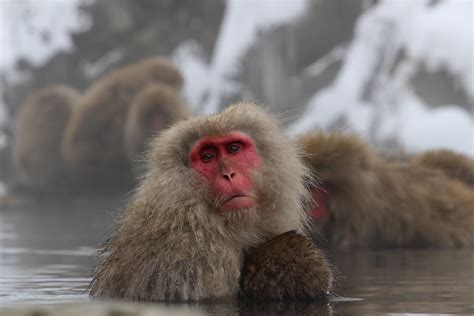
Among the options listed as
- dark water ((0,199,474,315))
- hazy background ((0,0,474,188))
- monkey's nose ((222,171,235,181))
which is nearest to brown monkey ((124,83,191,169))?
hazy background ((0,0,474,188))

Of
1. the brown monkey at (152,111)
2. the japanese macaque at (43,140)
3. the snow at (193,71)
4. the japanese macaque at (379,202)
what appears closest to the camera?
the japanese macaque at (379,202)

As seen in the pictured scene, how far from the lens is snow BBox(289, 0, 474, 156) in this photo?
44.0ft

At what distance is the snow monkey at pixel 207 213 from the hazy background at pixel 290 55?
510 cm

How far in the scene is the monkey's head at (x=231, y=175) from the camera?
603cm

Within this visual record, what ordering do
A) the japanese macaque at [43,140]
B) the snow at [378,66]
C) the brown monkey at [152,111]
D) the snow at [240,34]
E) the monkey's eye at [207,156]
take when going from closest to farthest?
the monkey's eye at [207,156]
the snow at [378,66]
the brown monkey at [152,111]
the snow at [240,34]
the japanese macaque at [43,140]

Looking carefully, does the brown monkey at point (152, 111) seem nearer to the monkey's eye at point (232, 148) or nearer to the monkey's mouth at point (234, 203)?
the monkey's eye at point (232, 148)

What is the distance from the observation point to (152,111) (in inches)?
598

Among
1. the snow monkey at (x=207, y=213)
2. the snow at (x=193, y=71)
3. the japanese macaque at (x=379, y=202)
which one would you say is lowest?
the snow monkey at (x=207, y=213)

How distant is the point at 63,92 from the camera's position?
17891 mm

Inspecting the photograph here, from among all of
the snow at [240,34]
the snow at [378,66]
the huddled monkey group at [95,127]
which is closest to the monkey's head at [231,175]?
the snow at [378,66]

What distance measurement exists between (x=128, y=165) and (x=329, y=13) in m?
3.14

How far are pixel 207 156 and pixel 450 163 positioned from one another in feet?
14.4

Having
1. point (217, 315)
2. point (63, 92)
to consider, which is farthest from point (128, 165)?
point (217, 315)

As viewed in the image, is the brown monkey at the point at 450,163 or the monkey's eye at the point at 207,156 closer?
the monkey's eye at the point at 207,156
